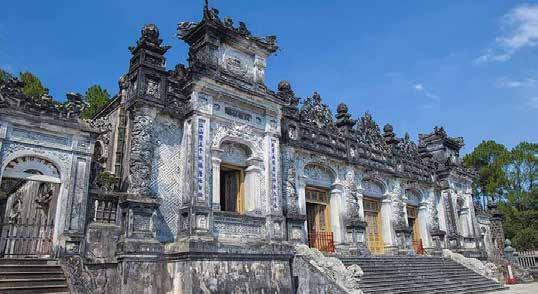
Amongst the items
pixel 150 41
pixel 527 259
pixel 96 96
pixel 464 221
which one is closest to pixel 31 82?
pixel 96 96

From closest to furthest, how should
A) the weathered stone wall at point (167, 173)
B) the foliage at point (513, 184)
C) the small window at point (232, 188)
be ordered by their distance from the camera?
the weathered stone wall at point (167, 173) < the small window at point (232, 188) < the foliage at point (513, 184)

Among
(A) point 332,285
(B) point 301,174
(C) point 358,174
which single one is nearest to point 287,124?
(B) point 301,174

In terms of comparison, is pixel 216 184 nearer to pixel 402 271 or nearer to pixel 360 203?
pixel 360 203

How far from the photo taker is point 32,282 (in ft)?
27.0

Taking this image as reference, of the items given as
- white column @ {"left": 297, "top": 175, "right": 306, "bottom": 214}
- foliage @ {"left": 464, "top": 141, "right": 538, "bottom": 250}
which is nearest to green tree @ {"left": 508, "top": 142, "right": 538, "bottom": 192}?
foliage @ {"left": 464, "top": 141, "right": 538, "bottom": 250}

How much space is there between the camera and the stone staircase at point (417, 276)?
12672mm

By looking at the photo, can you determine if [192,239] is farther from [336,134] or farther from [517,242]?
[517,242]

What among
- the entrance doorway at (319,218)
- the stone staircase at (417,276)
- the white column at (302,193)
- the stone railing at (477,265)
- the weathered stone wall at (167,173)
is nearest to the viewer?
the weathered stone wall at (167,173)

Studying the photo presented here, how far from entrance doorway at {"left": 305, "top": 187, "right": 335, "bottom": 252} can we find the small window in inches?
136

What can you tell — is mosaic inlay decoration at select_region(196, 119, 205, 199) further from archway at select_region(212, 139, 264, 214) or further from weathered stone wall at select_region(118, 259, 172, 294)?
weathered stone wall at select_region(118, 259, 172, 294)

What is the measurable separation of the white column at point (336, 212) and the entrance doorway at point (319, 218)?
5.9 inches

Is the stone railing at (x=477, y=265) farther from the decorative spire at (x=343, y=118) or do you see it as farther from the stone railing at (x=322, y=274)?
the stone railing at (x=322, y=274)

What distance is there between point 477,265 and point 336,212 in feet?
23.7

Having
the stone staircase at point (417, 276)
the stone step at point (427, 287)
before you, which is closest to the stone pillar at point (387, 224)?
the stone staircase at point (417, 276)
